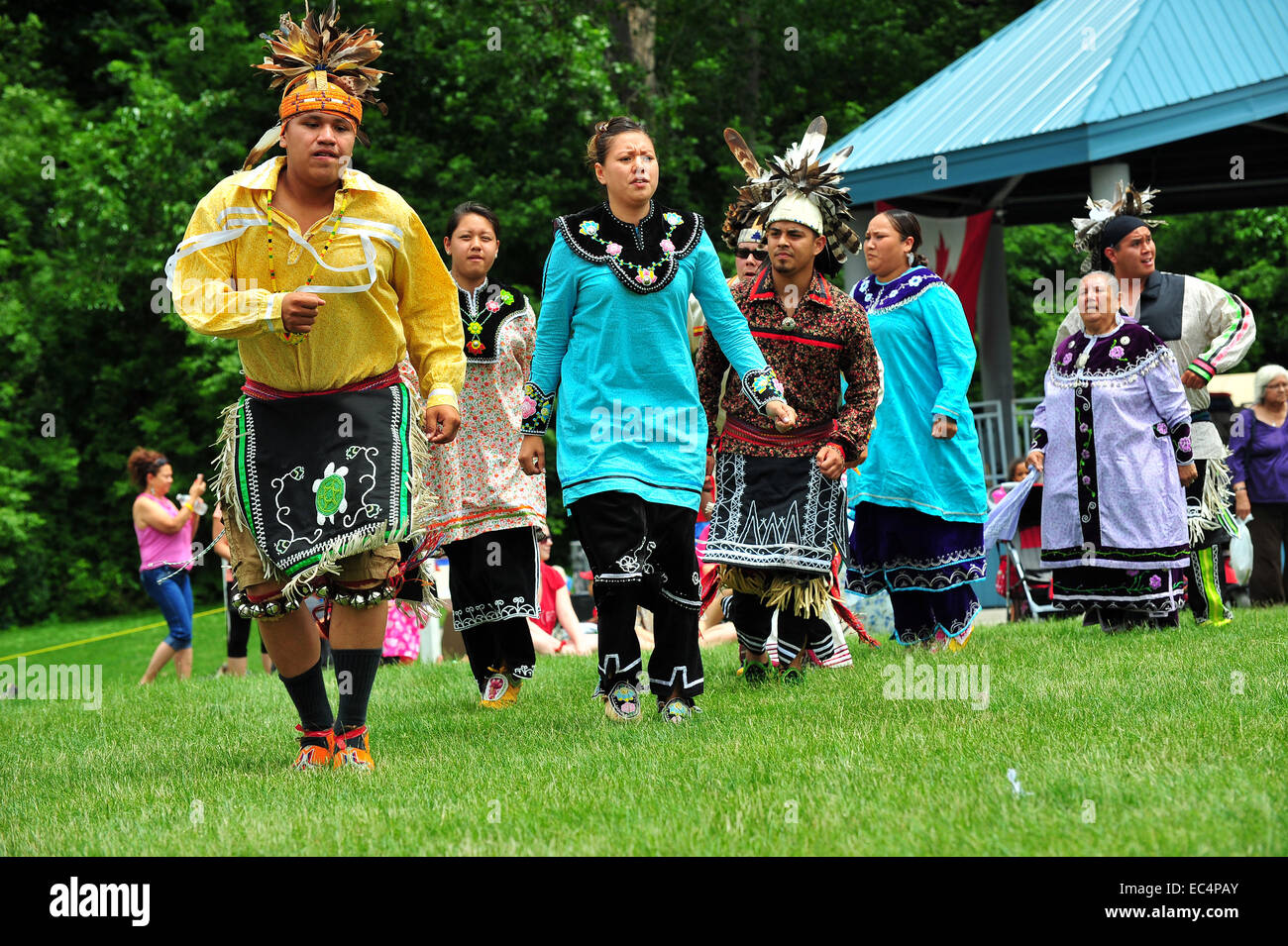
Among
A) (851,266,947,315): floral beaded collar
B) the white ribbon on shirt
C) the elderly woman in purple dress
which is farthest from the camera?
the elderly woman in purple dress

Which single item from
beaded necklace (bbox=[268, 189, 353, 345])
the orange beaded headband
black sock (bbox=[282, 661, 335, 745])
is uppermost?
the orange beaded headband

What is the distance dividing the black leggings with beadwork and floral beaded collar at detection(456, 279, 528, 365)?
1.35m

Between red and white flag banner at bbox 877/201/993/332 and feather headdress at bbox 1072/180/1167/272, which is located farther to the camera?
red and white flag banner at bbox 877/201/993/332

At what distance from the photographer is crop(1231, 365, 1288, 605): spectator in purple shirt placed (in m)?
12.2

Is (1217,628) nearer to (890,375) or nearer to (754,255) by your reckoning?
(890,375)

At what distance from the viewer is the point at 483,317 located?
22.0ft

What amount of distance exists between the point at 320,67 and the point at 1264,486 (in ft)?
32.7

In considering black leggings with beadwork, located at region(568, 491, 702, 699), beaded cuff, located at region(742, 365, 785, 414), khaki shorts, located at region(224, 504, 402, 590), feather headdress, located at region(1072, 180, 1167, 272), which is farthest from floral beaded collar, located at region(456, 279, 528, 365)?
feather headdress, located at region(1072, 180, 1167, 272)

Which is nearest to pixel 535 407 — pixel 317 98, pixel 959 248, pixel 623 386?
pixel 623 386

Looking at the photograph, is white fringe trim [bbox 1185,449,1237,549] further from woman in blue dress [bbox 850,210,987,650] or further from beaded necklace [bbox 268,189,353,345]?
beaded necklace [bbox 268,189,353,345]

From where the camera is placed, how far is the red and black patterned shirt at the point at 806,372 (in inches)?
249

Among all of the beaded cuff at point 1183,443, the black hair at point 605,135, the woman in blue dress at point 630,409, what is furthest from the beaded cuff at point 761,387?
the beaded cuff at point 1183,443

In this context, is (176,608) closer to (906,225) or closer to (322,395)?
(906,225)
